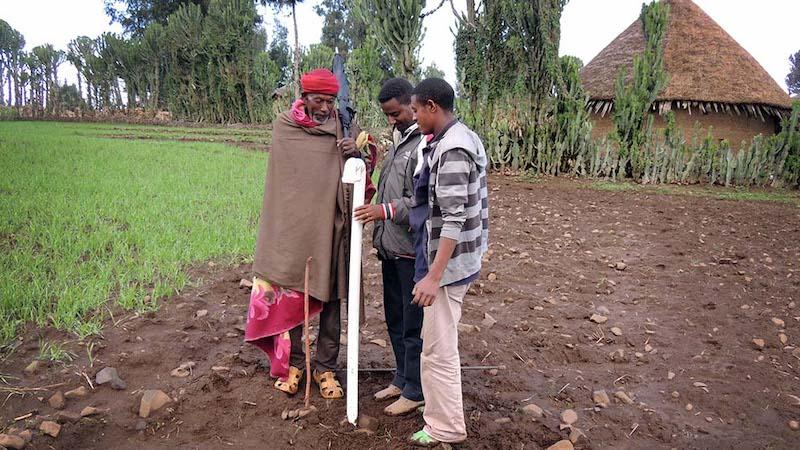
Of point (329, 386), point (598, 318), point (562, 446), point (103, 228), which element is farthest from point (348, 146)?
point (103, 228)

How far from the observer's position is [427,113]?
2.57 m

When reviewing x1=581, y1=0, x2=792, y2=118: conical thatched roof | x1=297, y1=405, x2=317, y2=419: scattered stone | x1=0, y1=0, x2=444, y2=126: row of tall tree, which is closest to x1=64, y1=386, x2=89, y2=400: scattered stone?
x1=297, y1=405, x2=317, y2=419: scattered stone

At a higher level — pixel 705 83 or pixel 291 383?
pixel 705 83

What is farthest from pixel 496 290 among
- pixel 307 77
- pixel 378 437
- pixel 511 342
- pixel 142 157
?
pixel 142 157

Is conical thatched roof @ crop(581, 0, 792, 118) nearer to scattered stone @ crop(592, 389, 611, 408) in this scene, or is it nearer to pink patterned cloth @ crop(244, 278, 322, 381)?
scattered stone @ crop(592, 389, 611, 408)

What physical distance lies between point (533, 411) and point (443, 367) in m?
0.89

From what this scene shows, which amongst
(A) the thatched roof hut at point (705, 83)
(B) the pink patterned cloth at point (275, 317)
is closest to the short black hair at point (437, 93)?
(B) the pink patterned cloth at point (275, 317)

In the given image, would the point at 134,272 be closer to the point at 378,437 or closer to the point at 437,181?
the point at 378,437

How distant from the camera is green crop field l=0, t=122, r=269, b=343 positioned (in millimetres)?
4270

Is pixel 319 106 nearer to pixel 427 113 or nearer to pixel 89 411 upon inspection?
pixel 427 113

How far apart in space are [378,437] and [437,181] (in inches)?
50.4

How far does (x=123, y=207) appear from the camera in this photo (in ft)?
23.8

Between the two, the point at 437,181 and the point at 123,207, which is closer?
the point at 437,181

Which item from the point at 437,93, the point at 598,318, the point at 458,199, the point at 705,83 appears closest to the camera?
the point at 458,199
